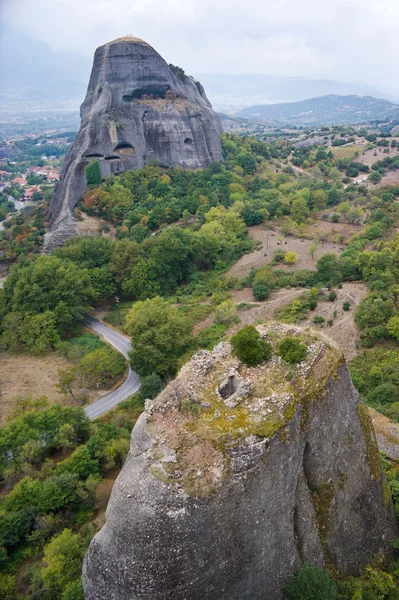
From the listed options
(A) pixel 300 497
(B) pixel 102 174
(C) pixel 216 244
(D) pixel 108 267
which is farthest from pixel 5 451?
(B) pixel 102 174

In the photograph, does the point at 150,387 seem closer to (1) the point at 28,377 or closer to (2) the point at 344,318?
(1) the point at 28,377

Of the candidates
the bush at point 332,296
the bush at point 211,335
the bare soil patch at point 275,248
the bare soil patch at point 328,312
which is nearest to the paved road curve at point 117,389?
the bush at point 211,335

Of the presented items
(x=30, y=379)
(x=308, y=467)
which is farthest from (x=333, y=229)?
(x=308, y=467)

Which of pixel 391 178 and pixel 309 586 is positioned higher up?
pixel 391 178

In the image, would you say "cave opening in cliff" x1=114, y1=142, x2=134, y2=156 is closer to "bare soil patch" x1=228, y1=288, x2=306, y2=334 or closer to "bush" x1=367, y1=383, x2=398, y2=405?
"bare soil patch" x1=228, y1=288, x2=306, y2=334

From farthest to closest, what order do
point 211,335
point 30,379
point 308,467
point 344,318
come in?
point 344,318 → point 211,335 → point 30,379 → point 308,467

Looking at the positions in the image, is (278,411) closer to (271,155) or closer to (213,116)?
(213,116)
